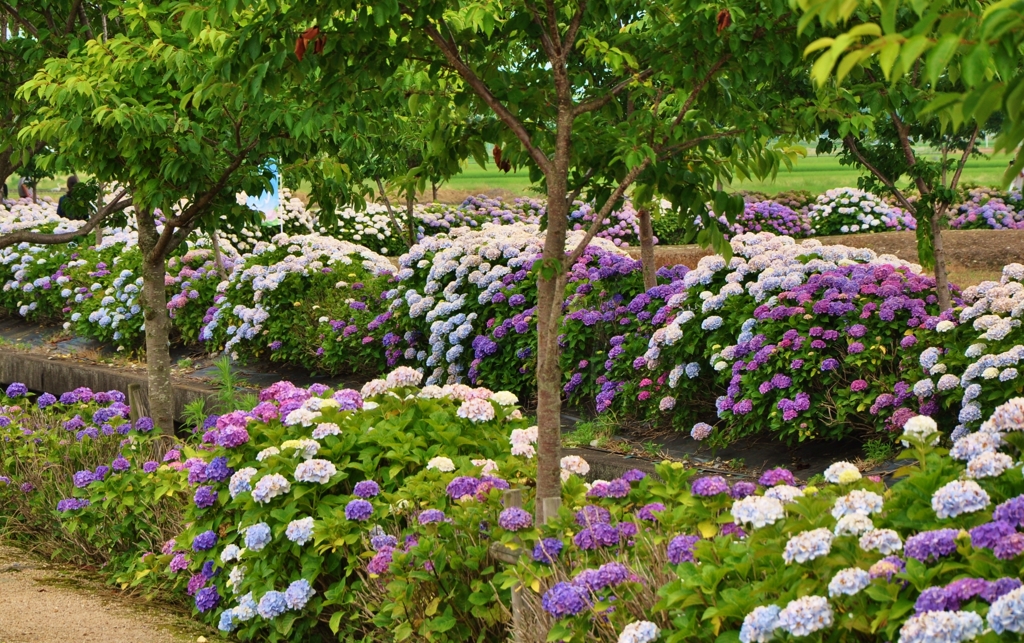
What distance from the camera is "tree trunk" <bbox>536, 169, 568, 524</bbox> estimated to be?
3678 mm

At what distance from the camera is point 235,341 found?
9094 mm

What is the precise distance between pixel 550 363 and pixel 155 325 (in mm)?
3393

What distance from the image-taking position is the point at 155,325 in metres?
6.33

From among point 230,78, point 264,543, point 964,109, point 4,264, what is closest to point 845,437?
point 264,543

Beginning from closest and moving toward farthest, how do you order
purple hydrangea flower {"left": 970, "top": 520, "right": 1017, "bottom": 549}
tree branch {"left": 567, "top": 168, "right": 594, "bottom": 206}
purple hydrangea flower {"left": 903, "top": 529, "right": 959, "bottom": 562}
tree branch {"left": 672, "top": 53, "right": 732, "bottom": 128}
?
purple hydrangea flower {"left": 970, "top": 520, "right": 1017, "bottom": 549}
purple hydrangea flower {"left": 903, "top": 529, "right": 959, "bottom": 562}
tree branch {"left": 672, "top": 53, "right": 732, "bottom": 128}
tree branch {"left": 567, "top": 168, "right": 594, "bottom": 206}

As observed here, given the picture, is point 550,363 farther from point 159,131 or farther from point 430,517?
point 159,131

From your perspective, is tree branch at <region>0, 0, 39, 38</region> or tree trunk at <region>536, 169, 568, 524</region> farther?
tree branch at <region>0, 0, 39, 38</region>

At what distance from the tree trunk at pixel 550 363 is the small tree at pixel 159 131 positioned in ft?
4.99

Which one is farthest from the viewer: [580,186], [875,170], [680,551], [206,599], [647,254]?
[647,254]

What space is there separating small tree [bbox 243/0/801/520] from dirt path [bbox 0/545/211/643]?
1760mm

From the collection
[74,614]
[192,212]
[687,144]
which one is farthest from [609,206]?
[192,212]

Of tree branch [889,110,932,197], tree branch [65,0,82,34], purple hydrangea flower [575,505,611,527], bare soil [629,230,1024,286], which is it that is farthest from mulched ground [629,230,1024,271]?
purple hydrangea flower [575,505,611,527]

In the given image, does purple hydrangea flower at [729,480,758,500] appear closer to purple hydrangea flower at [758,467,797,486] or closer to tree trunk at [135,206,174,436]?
purple hydrangea flower at [758,467,797,486]

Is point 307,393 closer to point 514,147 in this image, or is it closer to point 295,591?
point 295,591
